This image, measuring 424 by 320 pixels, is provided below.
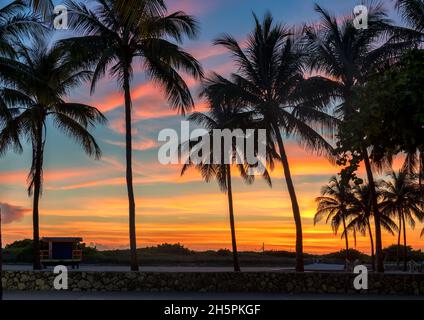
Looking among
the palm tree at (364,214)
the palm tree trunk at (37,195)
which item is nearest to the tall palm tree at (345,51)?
the palm tree trunk at (37,195)

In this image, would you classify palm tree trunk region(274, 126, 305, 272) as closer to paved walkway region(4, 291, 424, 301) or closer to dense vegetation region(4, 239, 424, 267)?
paved walkway region(4, 291, 424, 301)

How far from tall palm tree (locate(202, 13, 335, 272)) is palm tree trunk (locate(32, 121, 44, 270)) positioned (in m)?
8.38

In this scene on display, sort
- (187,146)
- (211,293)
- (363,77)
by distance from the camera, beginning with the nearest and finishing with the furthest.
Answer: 1. (211,293)
2. (363,77)
3. (187,146)

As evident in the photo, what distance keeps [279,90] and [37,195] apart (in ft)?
39.1

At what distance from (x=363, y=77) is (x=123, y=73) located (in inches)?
414

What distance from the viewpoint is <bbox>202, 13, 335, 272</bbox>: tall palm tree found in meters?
27.9

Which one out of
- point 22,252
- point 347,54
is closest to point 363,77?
point 347,54

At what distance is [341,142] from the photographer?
1898 cm

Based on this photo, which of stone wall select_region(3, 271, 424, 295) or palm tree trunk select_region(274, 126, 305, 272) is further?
palm tree trunk select_region(274, 126, 305, 272)

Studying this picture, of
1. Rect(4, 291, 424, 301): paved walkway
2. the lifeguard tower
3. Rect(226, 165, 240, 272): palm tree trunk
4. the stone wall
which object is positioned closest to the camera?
Rect(4, 291, 424, 301): paved walkway

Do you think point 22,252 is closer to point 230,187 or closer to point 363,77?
point 230,187
